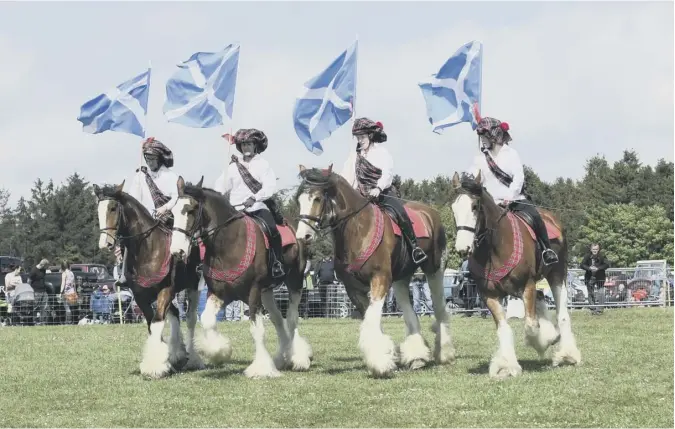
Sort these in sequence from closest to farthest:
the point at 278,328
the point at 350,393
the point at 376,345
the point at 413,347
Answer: the point at 350,393 < the point at 376,345 < the point at 413,347 < the point at 278,328

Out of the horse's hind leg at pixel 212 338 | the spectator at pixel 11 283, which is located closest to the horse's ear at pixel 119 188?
the horse's hind leg at pixel 212 338

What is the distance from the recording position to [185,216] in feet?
46.5

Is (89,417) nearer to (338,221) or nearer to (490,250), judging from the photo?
(338,221)

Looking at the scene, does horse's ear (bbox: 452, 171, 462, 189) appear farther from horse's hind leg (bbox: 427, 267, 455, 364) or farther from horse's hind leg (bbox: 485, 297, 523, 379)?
horse's hind leg (bbox: 427, 267, 455, 364)

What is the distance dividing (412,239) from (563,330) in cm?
247

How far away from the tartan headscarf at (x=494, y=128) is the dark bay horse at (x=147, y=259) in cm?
458

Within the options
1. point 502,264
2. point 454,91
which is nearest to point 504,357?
point 502,264

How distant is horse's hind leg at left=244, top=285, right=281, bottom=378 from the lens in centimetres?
1452

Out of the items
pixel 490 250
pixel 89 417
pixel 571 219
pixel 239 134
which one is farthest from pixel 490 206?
pixel 571 219

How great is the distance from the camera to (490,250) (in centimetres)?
1434

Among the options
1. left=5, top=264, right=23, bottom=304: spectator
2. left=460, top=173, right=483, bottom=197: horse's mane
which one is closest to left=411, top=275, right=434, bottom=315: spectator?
left=5, top=264, right=23, bottom=304: spectator

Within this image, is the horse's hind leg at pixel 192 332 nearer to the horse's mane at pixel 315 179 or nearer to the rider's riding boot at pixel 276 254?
the rider's riding boot at pixel 276 254

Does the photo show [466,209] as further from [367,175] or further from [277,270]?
[277,270]

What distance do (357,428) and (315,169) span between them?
15.3ft
